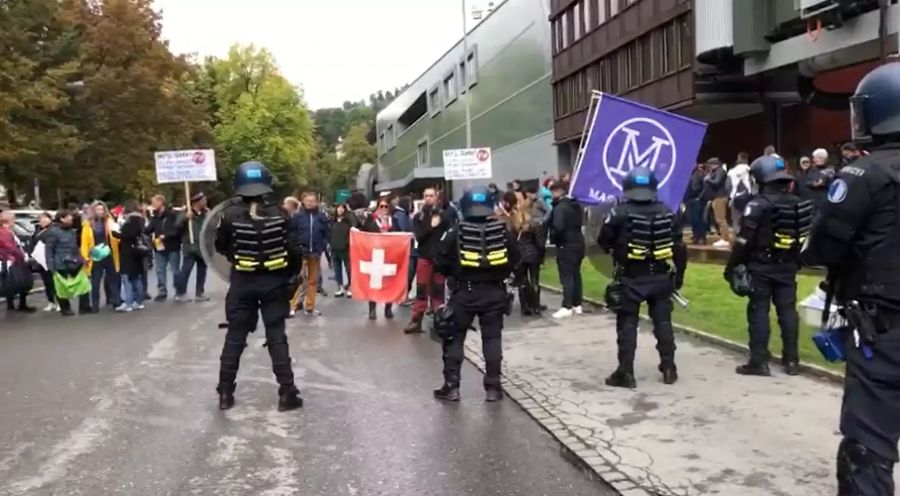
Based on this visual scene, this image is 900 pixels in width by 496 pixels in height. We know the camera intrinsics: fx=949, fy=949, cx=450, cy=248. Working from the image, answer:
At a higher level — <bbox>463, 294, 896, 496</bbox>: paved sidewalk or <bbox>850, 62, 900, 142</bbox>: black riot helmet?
<bbox>850, 62, 900, 142</bbox>: black riot helmet

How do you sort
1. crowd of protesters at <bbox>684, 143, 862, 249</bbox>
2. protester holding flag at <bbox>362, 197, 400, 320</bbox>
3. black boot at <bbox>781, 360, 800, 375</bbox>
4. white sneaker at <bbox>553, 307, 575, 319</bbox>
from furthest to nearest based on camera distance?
crowd of protesters at <bbox>684, 143, 862, 249</bbox>, protester holding flag at <bbox>362, 197, 400, 320</bbox>, white sneaker at <bbox>553, 307, 575, 319</bbox>, black boot at <bbox>781, 360, 800, 375</bbox>

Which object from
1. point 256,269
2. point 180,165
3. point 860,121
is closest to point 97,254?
point 180,165

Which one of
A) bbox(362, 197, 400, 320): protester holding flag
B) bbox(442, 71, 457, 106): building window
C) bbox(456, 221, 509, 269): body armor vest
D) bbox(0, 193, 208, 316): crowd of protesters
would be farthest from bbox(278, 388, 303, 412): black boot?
bbox(442, 71, 457, 106): building window

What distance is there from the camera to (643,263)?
784 centimetres

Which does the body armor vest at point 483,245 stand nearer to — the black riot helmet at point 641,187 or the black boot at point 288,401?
the black riot helmet at point 641,187

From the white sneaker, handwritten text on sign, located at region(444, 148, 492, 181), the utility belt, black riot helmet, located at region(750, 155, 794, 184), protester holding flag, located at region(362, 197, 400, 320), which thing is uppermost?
handwritten text on sign, located at region(444, 148, 492, 181)

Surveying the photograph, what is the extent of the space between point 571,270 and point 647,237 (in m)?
4.98

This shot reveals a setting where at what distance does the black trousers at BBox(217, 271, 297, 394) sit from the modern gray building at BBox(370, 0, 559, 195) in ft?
105

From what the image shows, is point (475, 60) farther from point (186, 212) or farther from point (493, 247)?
point (493, 247)

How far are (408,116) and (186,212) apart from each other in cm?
7632

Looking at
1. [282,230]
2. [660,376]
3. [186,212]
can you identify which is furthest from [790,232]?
[186,212]

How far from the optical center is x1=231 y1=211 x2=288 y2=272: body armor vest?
739 centimetres

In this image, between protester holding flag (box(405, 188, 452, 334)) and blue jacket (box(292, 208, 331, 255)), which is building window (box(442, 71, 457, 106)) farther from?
protester holding flag (box(405, 188, 452, 334))

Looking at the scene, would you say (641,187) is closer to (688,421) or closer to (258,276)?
(688,421)
